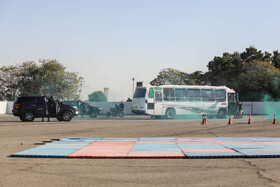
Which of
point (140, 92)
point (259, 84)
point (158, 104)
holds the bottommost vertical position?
point (158, 104)

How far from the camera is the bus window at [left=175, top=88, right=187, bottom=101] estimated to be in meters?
35.3

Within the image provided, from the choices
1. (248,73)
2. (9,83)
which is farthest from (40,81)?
(248,73)

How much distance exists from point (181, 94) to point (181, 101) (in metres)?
0.64

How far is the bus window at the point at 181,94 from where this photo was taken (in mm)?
35281

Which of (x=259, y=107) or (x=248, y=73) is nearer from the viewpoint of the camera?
(x=259, y=107)

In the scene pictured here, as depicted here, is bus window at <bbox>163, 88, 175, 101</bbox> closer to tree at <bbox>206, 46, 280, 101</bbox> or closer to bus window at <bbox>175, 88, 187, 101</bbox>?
bus window at <bbox>175, 88, 187, 101</bbox>

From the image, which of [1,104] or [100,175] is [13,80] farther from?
[100,175]

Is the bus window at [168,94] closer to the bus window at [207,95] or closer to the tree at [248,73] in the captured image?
the bus window at [207,95]

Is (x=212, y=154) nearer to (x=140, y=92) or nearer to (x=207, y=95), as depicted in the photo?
(x=140, y=92)

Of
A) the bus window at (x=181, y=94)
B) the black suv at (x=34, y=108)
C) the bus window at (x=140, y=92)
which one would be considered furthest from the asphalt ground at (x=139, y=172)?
the bus window at (x=181, y=94)

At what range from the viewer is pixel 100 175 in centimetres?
735

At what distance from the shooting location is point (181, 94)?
3547 centimetres

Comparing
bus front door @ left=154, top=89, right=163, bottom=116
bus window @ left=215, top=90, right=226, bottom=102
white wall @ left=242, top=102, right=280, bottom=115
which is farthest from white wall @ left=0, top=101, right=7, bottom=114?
white wall @ left=242, top=102, right=280, bottom=115

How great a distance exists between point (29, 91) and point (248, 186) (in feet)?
230
